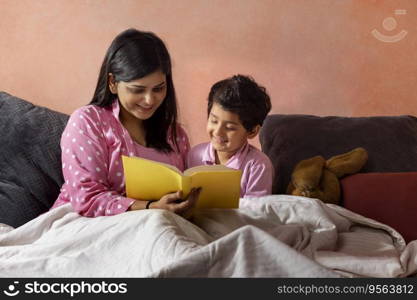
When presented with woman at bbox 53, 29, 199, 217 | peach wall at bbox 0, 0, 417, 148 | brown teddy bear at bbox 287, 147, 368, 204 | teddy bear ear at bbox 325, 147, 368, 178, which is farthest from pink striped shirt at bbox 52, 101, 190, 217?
peach wall at bbox 0, 0, 417, 148

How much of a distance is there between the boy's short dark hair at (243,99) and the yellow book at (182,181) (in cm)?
36

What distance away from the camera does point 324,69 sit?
2.95 metres

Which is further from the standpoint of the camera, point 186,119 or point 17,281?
point 186,119

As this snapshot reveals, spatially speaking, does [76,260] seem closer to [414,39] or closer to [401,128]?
[401,128]

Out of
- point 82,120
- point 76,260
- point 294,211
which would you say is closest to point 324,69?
point 294,211

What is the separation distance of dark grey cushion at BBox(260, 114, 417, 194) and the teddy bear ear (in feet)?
0.20

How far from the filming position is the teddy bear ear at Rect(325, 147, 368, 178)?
2385 mm

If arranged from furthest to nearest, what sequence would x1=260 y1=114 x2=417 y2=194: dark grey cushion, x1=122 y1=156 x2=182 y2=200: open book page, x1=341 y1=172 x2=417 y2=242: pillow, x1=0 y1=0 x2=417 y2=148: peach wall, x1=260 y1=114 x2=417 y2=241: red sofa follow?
x1=0 y1=0 x2=417 y2=148: peach wall → x1=260 y1=114 x2=417 y2=194: dark grey cushion → x1=260 y1=114 x2=417 y2=241: red sofa → x1=341 y1=172 x2=417 y2=242: pillow → x1=122 y1=156 x2=182 y2=200: open book page

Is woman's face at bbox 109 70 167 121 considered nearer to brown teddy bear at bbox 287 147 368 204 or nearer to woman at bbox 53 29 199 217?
woman at bbox 53 29 199 217

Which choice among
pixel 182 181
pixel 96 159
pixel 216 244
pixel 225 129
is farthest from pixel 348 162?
pixel 216 244

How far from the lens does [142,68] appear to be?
2064 mm

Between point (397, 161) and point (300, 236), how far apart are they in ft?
2.47

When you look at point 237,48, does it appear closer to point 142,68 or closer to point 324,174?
point 324,174

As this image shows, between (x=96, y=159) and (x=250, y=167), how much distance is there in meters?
0.53
